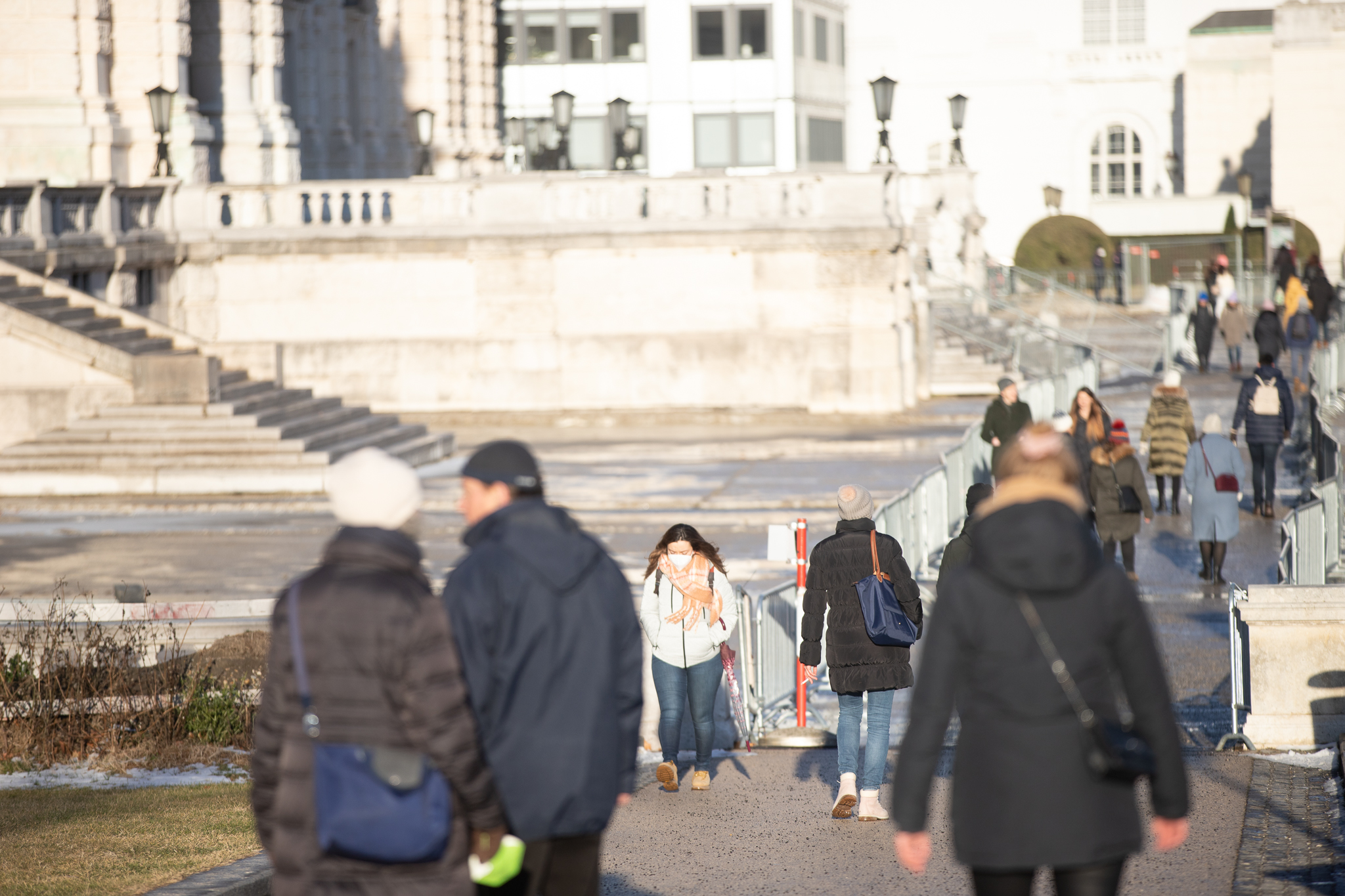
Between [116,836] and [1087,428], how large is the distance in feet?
36.1

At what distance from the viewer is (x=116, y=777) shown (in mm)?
9133

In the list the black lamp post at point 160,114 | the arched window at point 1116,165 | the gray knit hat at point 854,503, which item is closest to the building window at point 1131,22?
the arched window at point 1116,165

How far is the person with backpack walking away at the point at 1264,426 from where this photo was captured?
19.0 metres

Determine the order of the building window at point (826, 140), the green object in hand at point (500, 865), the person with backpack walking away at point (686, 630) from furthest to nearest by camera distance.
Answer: the building window at point (826, 140)
the person with backpack walking away at point (686, 630)
the green object in hand at point (500, 865)

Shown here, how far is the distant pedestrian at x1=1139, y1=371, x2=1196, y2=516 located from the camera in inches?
736

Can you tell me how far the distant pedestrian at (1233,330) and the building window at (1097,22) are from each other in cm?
3964

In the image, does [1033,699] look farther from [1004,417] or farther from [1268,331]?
[1268,331]

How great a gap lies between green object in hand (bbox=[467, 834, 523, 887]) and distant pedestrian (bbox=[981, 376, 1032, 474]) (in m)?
13.7

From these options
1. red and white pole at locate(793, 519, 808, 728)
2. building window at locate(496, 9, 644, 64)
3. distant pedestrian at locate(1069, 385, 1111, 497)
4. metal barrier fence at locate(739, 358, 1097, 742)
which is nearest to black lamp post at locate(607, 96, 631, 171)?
metal barrier fence at locate(739, 358, 1097, 742)

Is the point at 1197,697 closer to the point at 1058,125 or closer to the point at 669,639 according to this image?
the point at 669,639

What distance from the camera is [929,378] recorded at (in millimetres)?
33125

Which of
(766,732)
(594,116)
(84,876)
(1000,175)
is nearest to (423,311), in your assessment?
(766,732)

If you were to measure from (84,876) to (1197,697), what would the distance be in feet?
24.6

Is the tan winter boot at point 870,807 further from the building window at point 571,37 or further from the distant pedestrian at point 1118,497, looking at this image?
the building window at point 571,37
